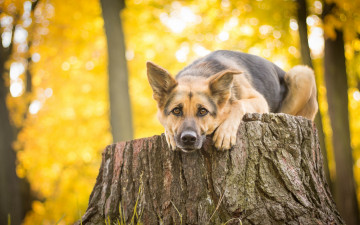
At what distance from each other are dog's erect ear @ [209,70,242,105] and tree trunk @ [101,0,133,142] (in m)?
4.34

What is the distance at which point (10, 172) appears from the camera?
31.6 ft

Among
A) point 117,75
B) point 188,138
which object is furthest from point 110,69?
point 188,138

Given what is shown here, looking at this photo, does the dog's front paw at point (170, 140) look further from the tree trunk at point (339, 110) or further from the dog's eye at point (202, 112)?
the tree trunk at point (339, 110)

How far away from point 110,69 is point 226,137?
569 cm

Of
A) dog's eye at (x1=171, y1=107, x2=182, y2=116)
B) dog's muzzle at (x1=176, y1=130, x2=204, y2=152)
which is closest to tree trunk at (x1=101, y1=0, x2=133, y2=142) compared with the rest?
dog's eye at (x1=171, y1=107, x2=182, y2=116)

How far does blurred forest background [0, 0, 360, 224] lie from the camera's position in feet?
26.7

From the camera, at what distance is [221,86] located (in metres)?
4.05

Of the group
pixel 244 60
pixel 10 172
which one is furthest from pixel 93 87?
pixel 244 60

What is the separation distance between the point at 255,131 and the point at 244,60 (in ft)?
8.02

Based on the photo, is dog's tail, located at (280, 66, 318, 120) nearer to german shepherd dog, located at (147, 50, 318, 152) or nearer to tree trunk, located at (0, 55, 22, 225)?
german shepherd dog, located at (147, 50, 318, 152)

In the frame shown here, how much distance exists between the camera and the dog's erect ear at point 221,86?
12.9ft

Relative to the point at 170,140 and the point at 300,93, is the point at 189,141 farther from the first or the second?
the point at 300,93

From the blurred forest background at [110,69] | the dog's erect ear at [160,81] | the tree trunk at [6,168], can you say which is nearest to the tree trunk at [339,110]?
the blurred forest background at [110,69]

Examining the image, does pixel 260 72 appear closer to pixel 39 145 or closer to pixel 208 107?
pixel 208 107
